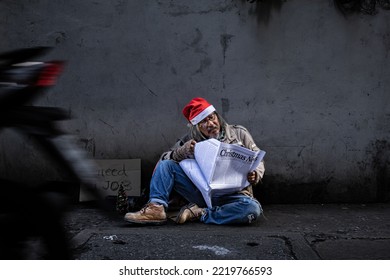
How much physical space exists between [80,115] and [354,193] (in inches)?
104

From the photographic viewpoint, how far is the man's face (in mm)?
4035

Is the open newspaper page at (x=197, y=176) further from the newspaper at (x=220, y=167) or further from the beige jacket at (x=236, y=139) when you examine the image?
the beige jacket at (x=236, y=139)

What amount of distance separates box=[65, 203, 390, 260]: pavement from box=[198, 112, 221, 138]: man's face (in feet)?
2.40

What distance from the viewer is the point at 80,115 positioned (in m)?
4.66

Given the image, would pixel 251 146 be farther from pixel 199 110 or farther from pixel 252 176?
pixel 199 110

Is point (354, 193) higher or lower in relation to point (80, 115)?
lower

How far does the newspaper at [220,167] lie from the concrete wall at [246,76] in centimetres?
79

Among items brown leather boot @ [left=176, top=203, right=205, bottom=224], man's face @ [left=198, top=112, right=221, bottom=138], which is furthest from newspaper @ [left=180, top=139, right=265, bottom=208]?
man's face @ [left=198, top=112, right=221, bottom=138]

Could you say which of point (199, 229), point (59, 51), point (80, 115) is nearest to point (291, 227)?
point (199, 229)

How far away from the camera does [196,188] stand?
13.4 ft

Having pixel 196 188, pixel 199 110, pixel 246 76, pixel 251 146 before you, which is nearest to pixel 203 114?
pixel 199 110

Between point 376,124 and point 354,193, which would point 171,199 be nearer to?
point 354,193

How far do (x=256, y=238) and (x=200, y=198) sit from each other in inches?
32.2

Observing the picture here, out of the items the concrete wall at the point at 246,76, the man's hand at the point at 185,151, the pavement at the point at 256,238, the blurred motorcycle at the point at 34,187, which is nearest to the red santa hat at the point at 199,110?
the man's hand at the point at 185,151
